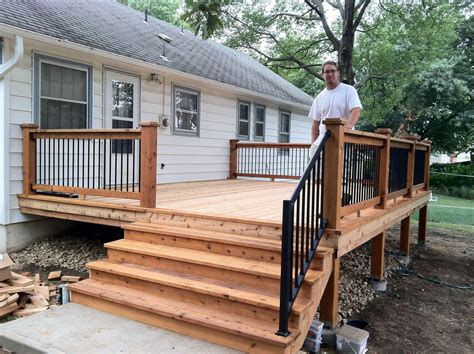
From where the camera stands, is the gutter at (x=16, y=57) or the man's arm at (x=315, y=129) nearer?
the man's arm at (x=315, y=129)

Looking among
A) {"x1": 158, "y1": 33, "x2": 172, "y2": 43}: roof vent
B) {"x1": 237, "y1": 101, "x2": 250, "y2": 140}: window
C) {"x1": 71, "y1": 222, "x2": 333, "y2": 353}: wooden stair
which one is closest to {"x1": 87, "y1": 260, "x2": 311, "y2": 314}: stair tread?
{"x1": 71, "y1": 222, "x2": 333, "y2": 353}: wooden stair

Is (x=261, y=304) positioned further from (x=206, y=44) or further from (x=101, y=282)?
(x=206, y=44)

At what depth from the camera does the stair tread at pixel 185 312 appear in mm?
2711

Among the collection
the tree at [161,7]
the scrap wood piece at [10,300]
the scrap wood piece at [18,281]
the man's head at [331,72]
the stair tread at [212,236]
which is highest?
the tree at [161,7]

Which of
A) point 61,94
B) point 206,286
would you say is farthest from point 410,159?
point 61,94

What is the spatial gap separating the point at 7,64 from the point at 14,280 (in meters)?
2.65

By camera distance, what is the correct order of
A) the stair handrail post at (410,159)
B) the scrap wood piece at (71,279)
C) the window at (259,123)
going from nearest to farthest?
the scrap wood piece at (71,279)
the stair handrail post at (410,159)
the window at (259,123)

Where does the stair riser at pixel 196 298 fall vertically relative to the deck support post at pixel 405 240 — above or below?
above

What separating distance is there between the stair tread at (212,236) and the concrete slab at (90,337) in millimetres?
938

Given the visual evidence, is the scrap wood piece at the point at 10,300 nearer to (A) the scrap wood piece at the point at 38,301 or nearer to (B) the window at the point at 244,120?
(A) the scrap wood piece at the point at 38,301

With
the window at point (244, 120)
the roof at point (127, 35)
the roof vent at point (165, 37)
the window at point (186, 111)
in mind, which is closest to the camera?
the roof at point (127, 35)

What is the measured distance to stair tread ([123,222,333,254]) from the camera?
11.4 feet

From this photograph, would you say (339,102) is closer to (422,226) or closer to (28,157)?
(28,157)

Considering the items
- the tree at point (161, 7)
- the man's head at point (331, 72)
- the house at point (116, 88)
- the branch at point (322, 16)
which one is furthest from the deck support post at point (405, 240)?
the tree at point (161, 7)
